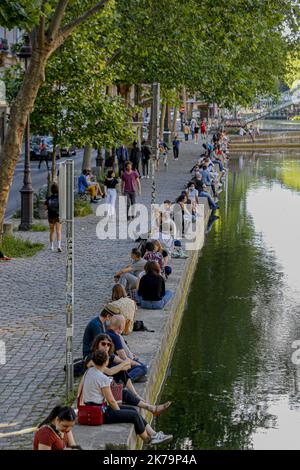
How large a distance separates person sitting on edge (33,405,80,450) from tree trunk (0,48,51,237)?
34.0ft

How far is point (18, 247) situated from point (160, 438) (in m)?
11.9

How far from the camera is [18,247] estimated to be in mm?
23125

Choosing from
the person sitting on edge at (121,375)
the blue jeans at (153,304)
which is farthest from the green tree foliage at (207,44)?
the person sitting on edge at (121,375)

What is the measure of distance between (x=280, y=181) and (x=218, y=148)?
8391 millimetres

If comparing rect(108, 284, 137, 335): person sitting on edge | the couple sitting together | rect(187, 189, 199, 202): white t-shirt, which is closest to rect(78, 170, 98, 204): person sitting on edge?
rect(187, 189, 199, 202): white t-shirt

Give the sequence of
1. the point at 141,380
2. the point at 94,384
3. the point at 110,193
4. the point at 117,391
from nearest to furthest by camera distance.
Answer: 1. the point at 94,384
2. the point at 117,391
3. the point at 141,380
4. the point at 110,193

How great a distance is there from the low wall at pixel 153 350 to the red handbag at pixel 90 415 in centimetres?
7

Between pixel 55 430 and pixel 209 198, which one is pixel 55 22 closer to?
pixel 55 430

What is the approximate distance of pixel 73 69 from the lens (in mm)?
28703

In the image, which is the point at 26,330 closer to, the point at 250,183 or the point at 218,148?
the point at 250,183

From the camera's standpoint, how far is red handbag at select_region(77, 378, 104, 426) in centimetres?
1099

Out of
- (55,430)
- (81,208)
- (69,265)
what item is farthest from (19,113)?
(55,430)

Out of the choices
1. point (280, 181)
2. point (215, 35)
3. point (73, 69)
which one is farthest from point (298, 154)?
point (215, 35)

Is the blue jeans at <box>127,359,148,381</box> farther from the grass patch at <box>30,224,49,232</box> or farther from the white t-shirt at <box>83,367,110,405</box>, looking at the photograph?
the grass patch at <box>30,224,49,232</box>
